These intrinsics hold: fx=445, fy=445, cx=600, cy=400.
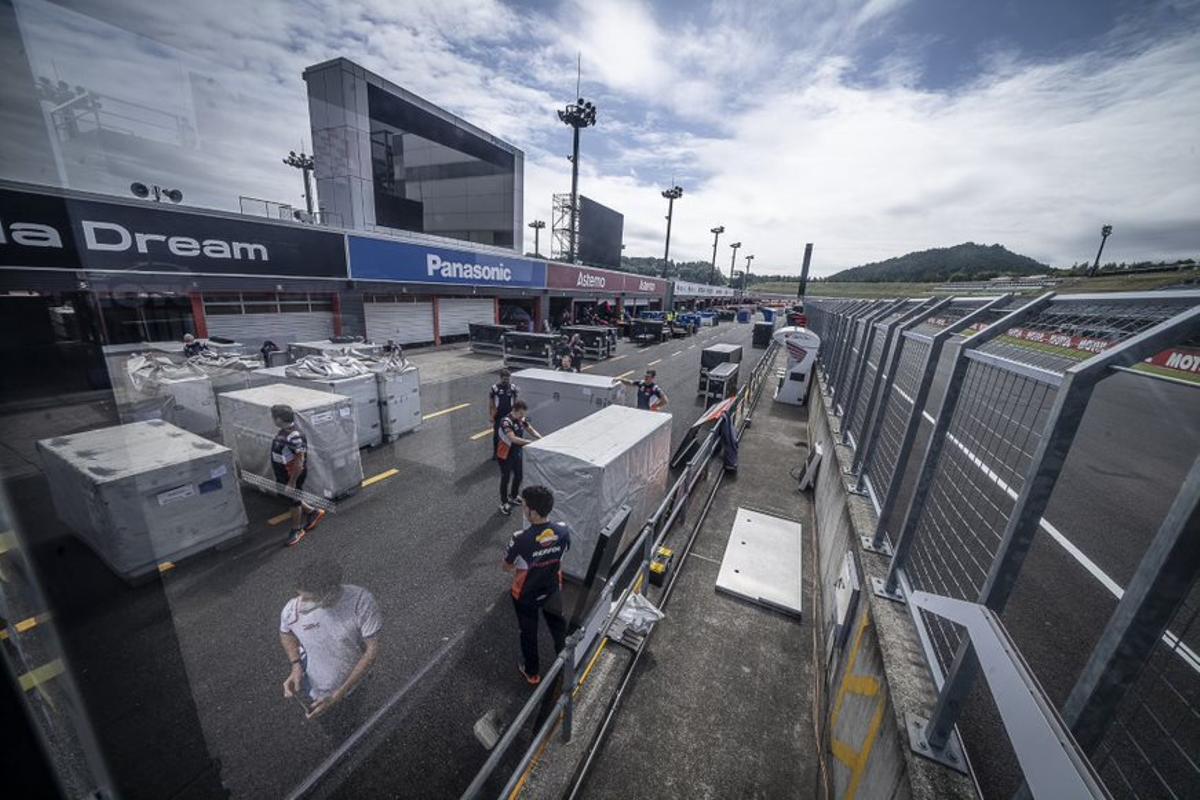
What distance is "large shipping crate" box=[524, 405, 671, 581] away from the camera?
16.5 ft

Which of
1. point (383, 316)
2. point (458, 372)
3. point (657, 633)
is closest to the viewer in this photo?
point (657, 633)

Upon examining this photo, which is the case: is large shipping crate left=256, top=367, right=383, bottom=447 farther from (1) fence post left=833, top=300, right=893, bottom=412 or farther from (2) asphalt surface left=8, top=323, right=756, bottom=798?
(1) fence post left=833, top=300, right=893, bottom=412

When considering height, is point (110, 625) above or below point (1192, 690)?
below

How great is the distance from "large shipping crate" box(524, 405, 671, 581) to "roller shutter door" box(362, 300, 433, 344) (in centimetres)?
1717

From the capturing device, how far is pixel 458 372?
17547mm

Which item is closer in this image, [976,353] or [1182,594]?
[1182,594]

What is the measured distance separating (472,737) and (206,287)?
13.8 metres

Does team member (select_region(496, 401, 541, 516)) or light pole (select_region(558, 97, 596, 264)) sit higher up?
light pole (select_region(558, 97, 596, 264))

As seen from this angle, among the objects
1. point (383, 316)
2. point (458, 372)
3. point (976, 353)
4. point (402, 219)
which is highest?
point (402, 219)

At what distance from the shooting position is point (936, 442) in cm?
330

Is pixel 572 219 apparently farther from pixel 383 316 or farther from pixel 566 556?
pixel 566 556

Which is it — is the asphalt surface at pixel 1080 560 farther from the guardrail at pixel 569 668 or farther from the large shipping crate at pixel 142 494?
the large shipping crate at pixel 142 494

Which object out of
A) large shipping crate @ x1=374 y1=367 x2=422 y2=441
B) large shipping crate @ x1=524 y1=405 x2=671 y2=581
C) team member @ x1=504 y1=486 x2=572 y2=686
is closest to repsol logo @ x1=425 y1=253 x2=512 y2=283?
large shipping crate @ x1=374 y1=367 x2=422 y2=441

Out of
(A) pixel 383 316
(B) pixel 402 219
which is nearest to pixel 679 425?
(A) pixel 383 316
